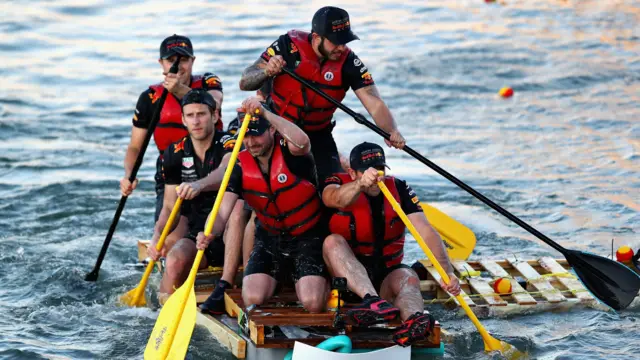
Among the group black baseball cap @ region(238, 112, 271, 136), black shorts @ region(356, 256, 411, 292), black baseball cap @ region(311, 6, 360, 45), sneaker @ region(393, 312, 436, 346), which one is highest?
black baseball cap @ region(311, 6, 360, 45)

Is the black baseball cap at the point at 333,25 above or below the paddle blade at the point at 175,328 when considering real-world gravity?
above

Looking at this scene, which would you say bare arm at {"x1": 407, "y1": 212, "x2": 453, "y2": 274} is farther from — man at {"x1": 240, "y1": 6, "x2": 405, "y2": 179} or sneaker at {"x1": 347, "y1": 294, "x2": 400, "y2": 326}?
sneaker at {"x1": 347, "y1": 294, "x2": 400, "y2": 326}

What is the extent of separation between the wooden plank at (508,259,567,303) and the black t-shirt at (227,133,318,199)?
2132mm

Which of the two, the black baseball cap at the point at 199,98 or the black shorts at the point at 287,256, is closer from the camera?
the black shorts at the point at 287,256

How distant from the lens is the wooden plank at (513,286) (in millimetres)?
7535

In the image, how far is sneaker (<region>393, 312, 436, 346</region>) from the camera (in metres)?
5.80

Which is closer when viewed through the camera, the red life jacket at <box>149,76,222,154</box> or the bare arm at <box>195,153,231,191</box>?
the bare arm at <box>195,153,231,191</box>

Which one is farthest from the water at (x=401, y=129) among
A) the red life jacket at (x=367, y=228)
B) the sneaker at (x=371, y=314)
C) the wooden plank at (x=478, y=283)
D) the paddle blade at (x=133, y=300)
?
the sneaker at (x=371, y=314)

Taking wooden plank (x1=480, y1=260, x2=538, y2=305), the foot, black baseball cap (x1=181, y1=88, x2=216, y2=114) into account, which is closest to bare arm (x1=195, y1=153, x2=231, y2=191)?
black baseball cap (x1=181, y1=88, x2=216, y2=114)

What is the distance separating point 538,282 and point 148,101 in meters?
3.36

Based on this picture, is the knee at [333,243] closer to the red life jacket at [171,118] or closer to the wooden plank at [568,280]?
the red life jacket at [171,118]

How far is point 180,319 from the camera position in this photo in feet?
20.8

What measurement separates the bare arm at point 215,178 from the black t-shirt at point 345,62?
77 cm

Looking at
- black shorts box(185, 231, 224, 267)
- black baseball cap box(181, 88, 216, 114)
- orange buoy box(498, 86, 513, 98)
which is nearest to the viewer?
black baseball cap box(181, 88, 216, 114)
